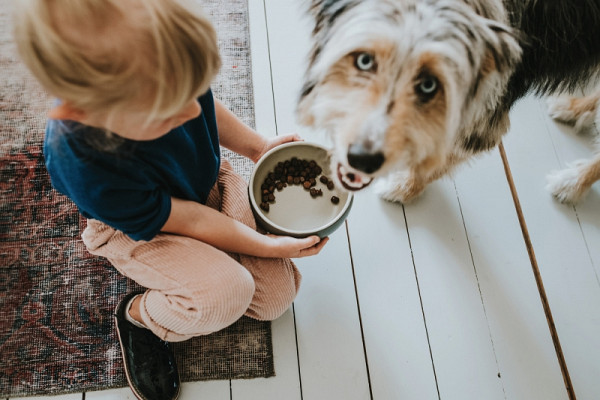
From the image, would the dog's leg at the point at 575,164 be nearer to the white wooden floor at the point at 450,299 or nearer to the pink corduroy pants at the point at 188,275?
the white wooden floor at the point at 450,299

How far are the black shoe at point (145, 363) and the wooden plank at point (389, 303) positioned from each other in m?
0.48

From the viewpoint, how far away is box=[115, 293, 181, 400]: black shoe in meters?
1.04

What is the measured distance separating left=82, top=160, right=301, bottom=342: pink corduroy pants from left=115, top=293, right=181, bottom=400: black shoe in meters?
0.09

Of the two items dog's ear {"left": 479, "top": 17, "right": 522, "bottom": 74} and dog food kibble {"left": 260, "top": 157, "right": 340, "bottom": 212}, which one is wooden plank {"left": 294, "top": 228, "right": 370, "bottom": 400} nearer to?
dog food kibble {"left": 260, "top": 157, "right": 340, "bottom": 212}

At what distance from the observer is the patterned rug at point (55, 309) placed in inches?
42.5

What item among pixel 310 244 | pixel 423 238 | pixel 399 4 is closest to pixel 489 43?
pixel 399 4

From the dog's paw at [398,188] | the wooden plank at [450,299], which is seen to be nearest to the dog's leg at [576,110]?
the wooden plank at [450,299]

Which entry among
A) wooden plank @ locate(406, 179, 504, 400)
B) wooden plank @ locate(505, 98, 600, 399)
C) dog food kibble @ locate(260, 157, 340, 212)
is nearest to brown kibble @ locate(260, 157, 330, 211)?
dog food kibble @ locate(260, 157, 340, 212)

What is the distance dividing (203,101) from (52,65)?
333 millimetres

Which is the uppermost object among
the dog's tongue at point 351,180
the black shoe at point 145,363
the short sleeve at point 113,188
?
the short sleeve at point 113,188

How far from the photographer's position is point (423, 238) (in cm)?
123

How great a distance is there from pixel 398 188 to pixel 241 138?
439 mm

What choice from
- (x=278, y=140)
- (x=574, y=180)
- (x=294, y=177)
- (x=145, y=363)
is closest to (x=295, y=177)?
(x=294, y=177)

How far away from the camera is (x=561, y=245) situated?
124 cm
